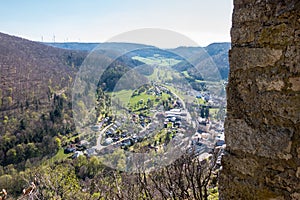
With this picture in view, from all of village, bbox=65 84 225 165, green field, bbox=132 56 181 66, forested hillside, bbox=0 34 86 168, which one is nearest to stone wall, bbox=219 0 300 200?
village, bbox=65 84 225 165

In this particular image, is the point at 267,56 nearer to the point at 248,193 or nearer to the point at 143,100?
the point at 248,193

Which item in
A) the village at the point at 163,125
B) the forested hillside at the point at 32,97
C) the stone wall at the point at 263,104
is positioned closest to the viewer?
the stone wall at the point at 263,104

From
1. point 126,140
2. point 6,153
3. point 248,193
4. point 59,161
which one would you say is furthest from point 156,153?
point 6,153

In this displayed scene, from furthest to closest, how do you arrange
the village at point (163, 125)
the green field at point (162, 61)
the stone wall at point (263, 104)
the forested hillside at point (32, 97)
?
the forested hillside at point (32, 97)
the green field at point (162, 61)
the village at point (163, 125)
the stone wall at point (263, 104)

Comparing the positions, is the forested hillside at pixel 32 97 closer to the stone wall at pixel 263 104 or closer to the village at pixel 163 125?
the village at pixel 163 125

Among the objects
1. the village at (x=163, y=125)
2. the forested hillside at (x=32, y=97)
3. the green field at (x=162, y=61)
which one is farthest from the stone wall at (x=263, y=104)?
the forested hillside at (x=32, y=97)

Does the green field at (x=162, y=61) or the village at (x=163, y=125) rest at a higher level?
the green field at (x=162, y=61)

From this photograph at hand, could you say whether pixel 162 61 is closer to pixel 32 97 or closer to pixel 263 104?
pixel 263 104

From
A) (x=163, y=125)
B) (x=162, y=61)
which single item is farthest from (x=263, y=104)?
(x=162, y=61)
